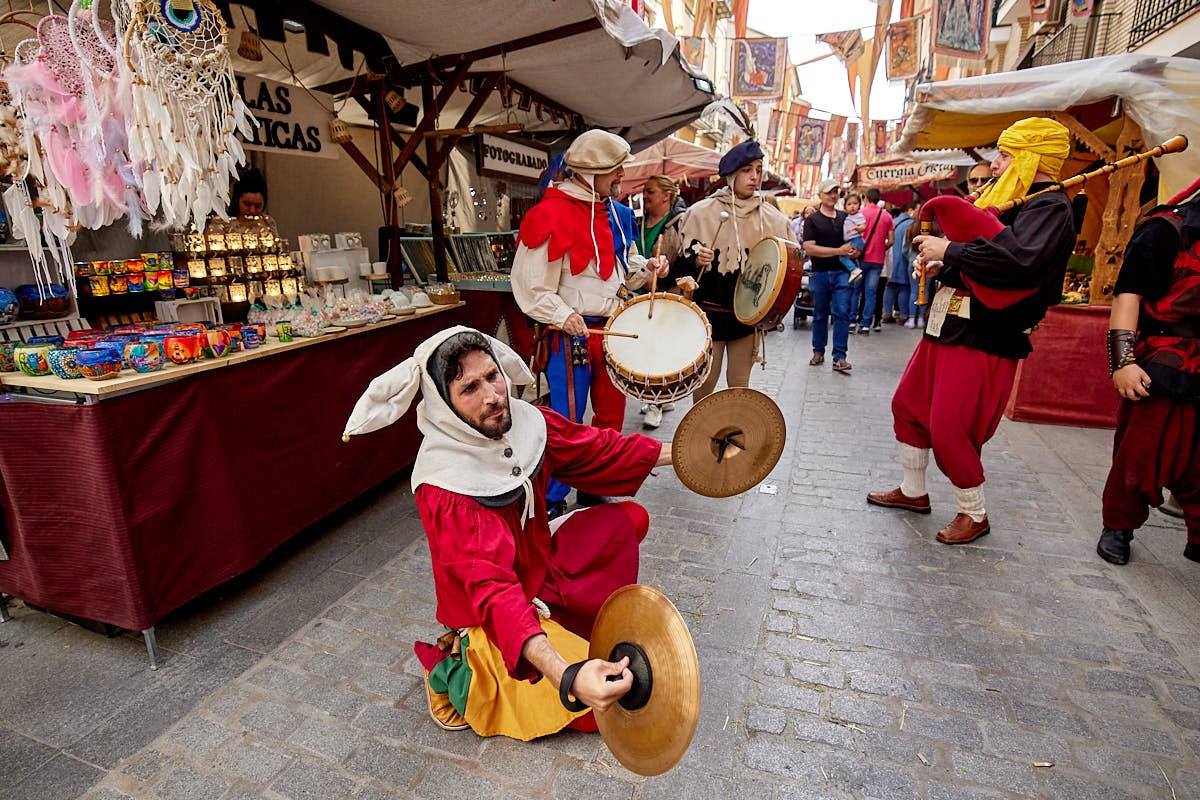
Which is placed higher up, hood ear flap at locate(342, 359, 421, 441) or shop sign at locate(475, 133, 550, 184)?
shop sign at locate(475, 133, 550, 184)

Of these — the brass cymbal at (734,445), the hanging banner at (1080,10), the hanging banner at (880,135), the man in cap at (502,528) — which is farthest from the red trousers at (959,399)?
the hanging banner at (880,135)

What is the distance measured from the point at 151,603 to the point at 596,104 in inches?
252

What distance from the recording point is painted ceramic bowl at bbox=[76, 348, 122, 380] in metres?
2.32

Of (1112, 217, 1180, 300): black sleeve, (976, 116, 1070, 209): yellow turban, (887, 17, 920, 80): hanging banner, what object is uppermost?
(887, 17, 920, 80): hanging banner

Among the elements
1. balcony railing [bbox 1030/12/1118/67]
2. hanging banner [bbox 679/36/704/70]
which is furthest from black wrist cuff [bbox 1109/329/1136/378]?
hanging banner [bbox 679/36/704/70]

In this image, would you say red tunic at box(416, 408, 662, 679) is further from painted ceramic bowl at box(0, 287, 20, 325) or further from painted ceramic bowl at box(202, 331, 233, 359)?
painted ceramic bowl at box(0, 287, 20, 325)

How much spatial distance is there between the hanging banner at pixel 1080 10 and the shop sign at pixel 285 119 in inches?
436

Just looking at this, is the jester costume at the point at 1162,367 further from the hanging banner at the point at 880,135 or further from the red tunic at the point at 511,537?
the hanging banner at the point at 880,135

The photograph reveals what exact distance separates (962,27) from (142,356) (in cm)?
1269

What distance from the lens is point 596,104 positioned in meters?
6.89

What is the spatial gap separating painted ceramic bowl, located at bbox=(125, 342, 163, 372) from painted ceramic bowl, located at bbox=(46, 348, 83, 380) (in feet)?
0.53

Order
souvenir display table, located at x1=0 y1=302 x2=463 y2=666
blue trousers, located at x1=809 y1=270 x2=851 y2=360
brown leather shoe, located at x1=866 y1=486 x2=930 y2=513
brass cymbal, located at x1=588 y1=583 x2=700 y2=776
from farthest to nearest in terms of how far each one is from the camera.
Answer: blue trousers, located at x1=809 y1=270 x2=851 y2=360
brown leather shoe, located at x1=866 y1=486 x2=930 y2=513
souvenir display table, located at x1=0 y1=302 x2=463 y2=666
brass cymbal, located at x1=588 y1=583 x2=700 y2=776

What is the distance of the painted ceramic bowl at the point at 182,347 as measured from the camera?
254 cm

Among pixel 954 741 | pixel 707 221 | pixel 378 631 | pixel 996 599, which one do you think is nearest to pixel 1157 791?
pixel 954 741
